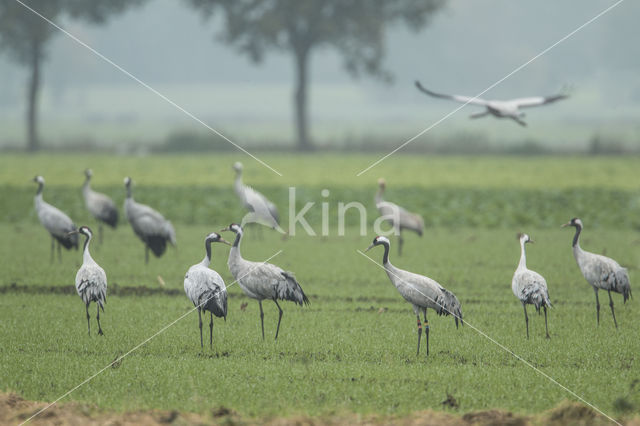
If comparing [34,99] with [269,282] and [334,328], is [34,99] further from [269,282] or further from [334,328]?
[269,282]

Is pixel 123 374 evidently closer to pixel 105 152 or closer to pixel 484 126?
pixel 105 152

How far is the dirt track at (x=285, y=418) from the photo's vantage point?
7.70 m

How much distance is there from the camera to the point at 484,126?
351ft

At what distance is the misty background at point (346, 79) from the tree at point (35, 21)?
2108 cm

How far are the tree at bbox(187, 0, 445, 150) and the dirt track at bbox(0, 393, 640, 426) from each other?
53954mm

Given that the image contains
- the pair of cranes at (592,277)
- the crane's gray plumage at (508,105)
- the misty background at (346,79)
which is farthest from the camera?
the misty background at (346,79)

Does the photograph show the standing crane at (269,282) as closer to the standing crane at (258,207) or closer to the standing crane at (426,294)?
the standing crane at (426,294)

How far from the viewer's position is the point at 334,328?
1205 centimetres

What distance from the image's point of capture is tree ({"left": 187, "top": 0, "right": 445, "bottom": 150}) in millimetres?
62281

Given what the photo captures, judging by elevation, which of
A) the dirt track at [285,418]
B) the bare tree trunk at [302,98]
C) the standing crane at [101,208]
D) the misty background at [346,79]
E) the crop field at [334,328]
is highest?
the misty background at [346,79]

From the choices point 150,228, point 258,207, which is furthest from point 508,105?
point 258,207

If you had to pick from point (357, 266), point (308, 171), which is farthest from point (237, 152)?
point (357, 266)

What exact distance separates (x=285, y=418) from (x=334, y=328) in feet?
14.0

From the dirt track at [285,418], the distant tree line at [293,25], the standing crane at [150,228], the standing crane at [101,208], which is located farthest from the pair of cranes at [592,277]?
the distant tree line at [293,25]
